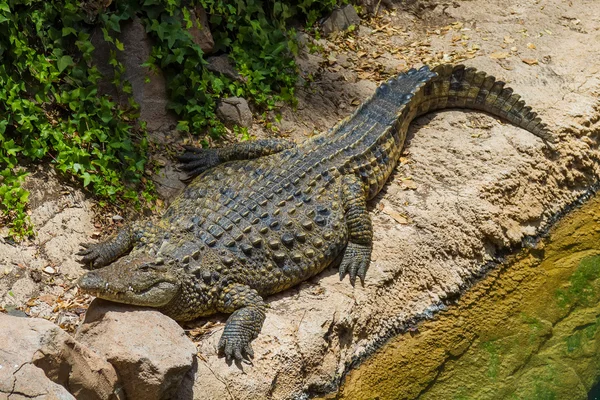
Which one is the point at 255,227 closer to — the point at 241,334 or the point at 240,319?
the point at 240,319

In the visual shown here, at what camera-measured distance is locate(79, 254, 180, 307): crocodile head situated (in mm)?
4508

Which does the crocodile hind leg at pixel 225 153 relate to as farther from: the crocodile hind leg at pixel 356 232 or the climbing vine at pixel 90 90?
the crocodile hind leg at pixel 356 232

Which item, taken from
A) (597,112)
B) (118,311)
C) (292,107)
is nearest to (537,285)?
(597,112)

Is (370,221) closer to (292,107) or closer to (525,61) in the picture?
(292,107)

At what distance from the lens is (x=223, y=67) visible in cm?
700

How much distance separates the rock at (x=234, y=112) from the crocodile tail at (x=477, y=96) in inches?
59.9

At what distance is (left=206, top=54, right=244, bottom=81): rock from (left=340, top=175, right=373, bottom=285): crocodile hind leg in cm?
170

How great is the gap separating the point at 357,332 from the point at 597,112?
3.50m

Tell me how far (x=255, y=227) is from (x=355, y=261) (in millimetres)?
787

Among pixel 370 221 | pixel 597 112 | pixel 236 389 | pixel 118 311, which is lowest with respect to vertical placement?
pixel 236 389

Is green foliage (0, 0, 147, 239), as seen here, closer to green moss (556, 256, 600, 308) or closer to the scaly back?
the scaly back

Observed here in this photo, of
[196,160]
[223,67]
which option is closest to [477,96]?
[223,67]

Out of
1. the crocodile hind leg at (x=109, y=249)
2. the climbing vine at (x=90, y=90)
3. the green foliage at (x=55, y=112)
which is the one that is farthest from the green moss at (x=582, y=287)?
the green foliage at (x=55, y=112)

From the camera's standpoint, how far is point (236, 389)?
4.58 m
